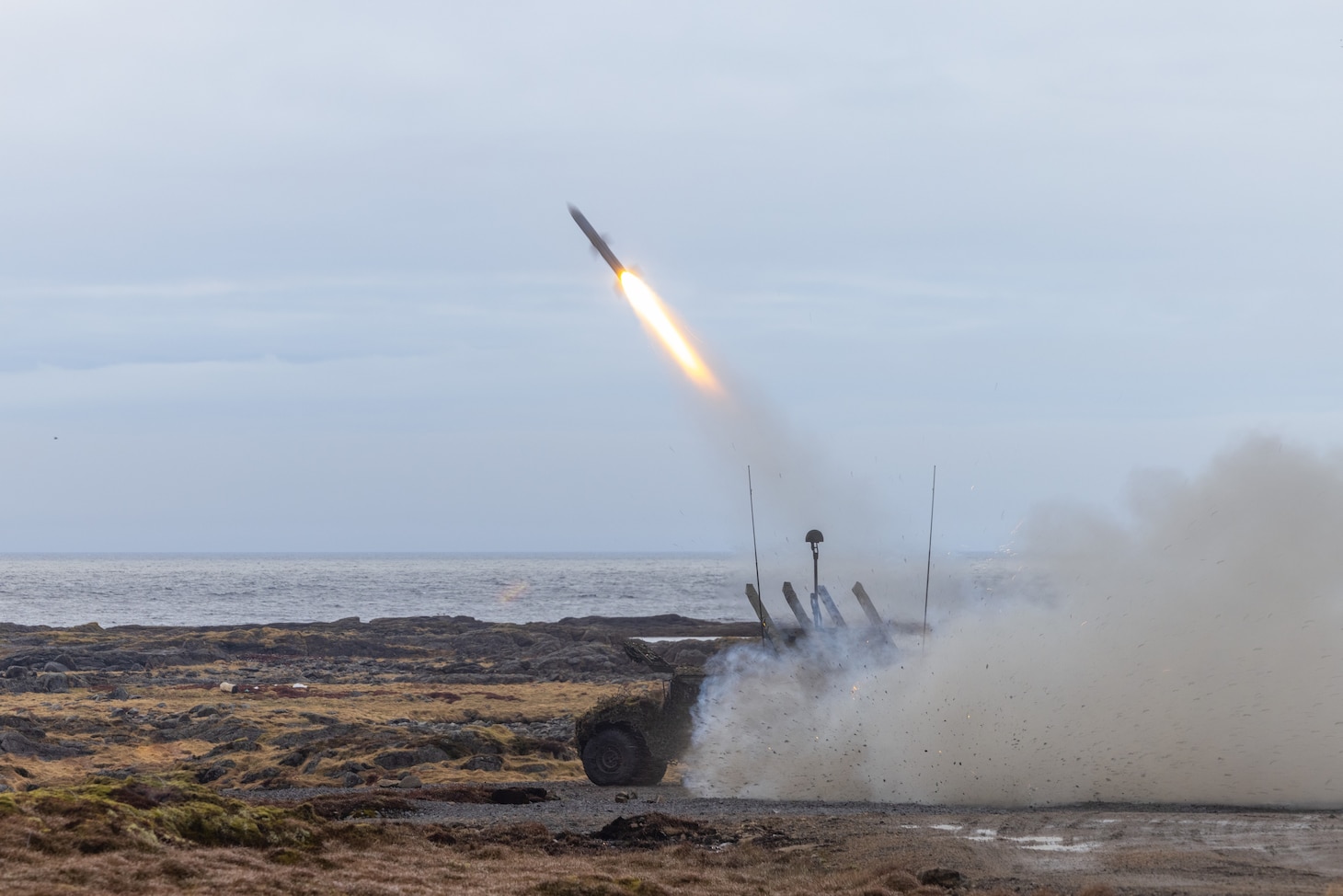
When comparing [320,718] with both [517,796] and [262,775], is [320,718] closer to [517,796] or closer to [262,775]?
[262,775]

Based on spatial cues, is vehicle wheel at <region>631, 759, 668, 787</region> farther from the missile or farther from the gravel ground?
the missile

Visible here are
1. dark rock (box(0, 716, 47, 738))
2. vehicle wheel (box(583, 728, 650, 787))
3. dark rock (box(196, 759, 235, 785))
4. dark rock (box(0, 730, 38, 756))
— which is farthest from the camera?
dark rock (box(0, 716, 47, 738))

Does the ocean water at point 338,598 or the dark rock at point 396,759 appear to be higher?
the dark rock at point 396,759

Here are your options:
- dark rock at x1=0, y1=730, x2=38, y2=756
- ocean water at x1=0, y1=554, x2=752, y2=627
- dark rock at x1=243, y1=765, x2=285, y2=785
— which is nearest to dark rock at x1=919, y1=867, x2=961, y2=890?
dark rock at x1=243, y1=765, x2=285, y2=785

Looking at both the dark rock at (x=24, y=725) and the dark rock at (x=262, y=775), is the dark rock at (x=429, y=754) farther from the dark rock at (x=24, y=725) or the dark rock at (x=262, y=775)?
the dark rock at (x=24, y=725)

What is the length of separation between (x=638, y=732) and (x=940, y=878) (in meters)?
10.0

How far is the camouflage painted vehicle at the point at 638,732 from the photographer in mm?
22938

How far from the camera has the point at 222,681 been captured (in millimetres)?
44719

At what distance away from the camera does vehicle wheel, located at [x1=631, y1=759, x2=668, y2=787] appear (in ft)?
75.9

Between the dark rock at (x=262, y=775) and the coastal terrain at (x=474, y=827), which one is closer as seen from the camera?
the coastal terrain at (x=474, y=827)

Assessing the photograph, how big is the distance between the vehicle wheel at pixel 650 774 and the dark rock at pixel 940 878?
981 cm

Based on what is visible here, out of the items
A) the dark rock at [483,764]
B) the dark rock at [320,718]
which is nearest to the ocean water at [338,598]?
the dark rock at [320,718]

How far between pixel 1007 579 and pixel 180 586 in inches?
5299

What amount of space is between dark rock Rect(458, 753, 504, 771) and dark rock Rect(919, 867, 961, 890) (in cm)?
1372
